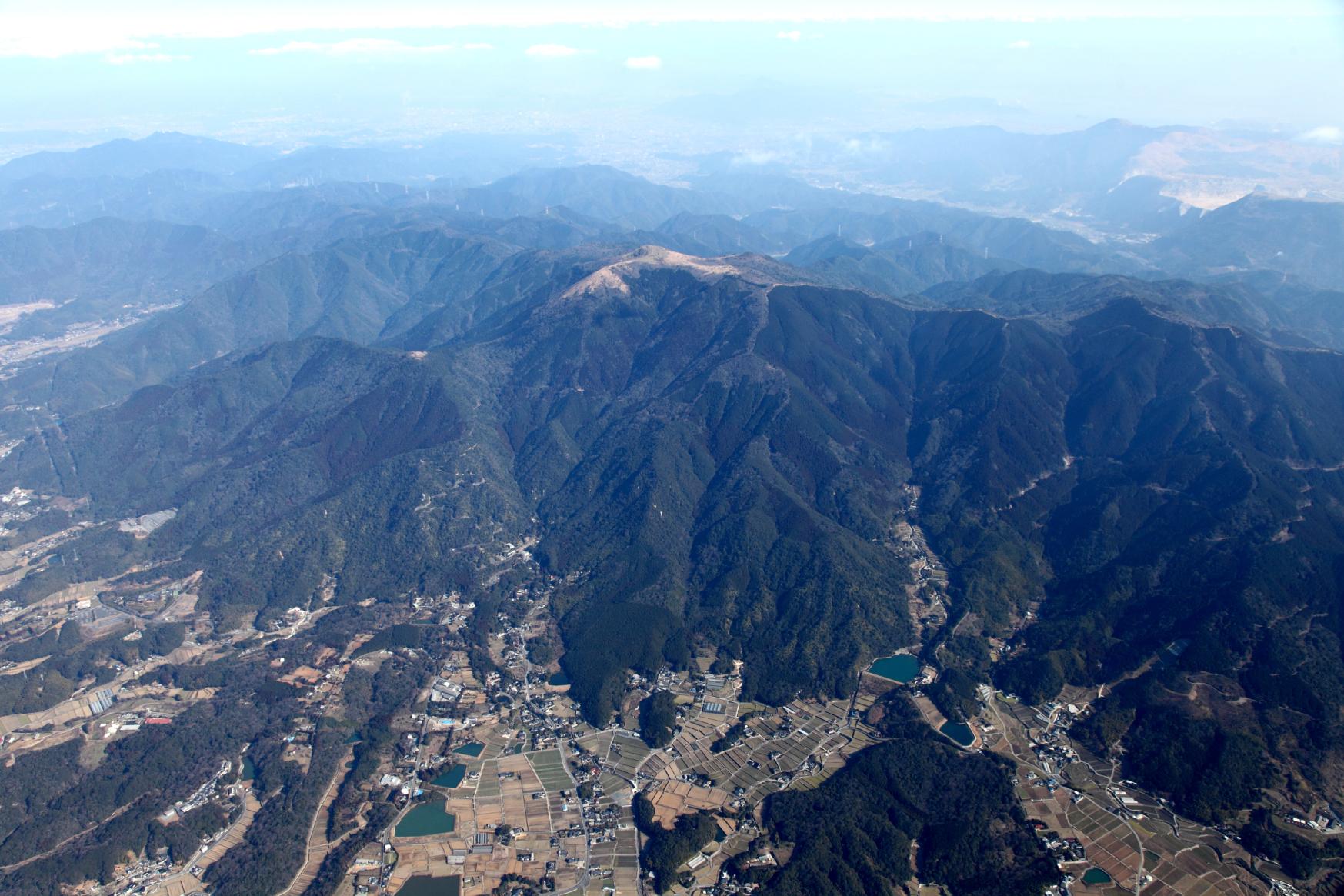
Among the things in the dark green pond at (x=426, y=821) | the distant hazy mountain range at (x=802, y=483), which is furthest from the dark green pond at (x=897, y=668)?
the dark green pond at (x=426, y=821)

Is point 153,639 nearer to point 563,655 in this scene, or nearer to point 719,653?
point 563,655

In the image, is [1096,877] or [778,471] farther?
[778,471]

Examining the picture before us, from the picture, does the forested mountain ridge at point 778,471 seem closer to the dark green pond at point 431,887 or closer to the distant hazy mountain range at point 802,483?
the distant hazy mountain range at point 802,483

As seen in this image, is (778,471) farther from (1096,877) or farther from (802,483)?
(1096,877)

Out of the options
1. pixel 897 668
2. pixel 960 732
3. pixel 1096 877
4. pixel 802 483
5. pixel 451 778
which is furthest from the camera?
pixel 802 483

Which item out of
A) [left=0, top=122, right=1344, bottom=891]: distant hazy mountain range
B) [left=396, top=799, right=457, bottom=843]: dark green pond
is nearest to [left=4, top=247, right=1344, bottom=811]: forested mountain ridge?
[left=0, top=122, right=1344, bottom=891]: distant hazy mountain range

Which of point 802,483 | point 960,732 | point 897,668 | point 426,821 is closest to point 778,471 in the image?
point 802,483
